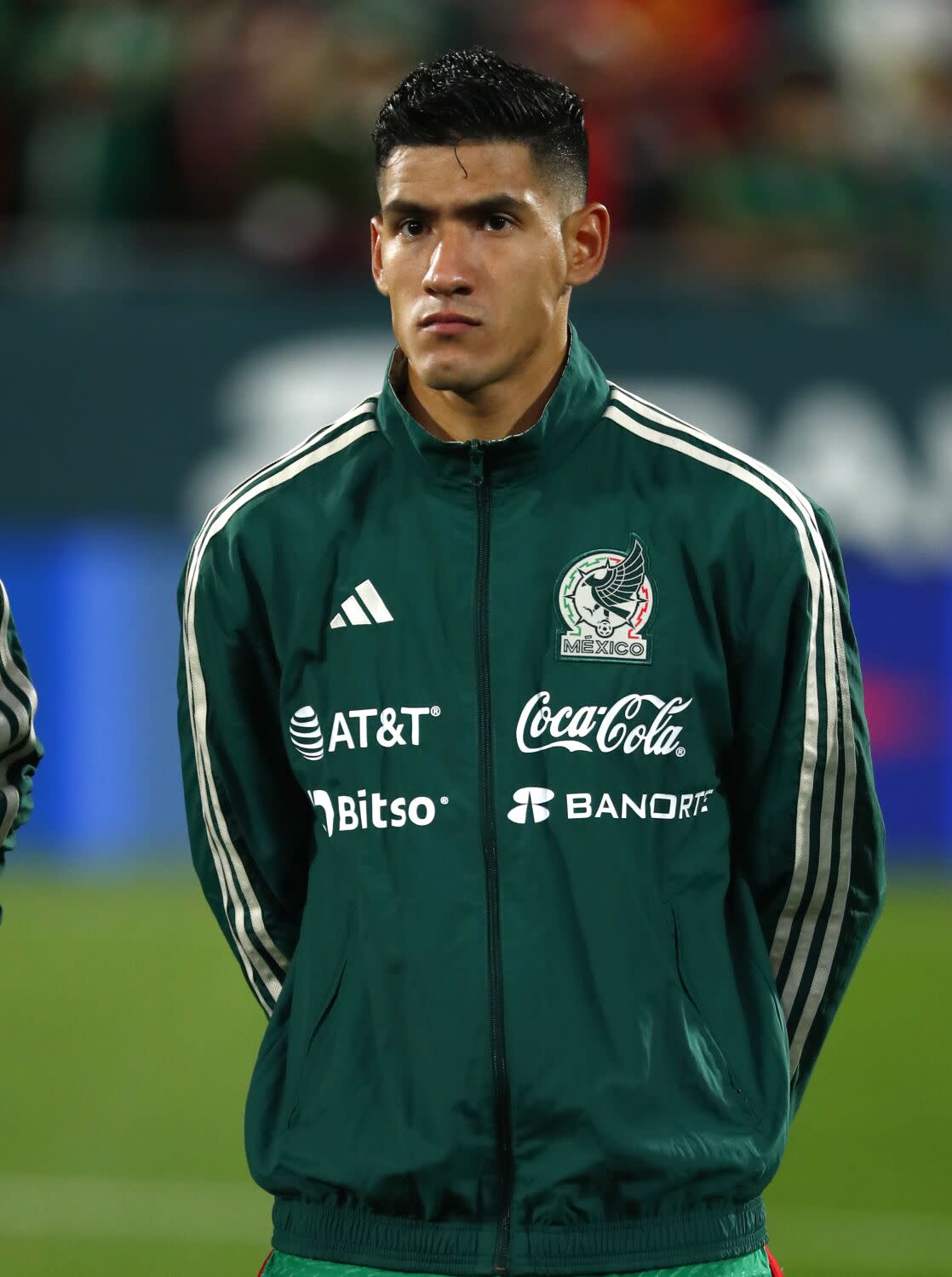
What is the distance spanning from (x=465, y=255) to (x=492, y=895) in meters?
0.63

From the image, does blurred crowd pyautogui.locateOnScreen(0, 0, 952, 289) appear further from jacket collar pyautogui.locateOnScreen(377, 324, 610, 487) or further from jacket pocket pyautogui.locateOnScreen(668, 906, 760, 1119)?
jacket pocket pyautogui.locateOnScreen(668, 906, 760, 1119)

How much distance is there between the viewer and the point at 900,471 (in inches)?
277

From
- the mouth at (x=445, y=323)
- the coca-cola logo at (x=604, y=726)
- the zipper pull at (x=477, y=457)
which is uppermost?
the mouth at (x=445, y=323)

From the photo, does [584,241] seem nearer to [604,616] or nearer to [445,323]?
[445,323]

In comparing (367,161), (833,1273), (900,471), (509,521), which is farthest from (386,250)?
(367,161)

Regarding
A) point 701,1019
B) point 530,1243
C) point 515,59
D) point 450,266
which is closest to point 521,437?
point 450,266

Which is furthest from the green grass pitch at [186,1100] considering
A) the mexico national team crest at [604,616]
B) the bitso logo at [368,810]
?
the mexico national team crest at [604,616]

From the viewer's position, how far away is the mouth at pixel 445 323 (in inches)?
83.3

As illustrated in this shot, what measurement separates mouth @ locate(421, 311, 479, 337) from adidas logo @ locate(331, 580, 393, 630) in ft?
0.85

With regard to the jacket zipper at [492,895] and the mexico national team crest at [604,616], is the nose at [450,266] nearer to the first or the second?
the jacket zipper at [492,895]

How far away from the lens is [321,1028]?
6.89 ft

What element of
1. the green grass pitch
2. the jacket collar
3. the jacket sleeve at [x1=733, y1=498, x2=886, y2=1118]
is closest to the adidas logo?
the jacket collar

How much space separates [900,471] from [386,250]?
16.6ft

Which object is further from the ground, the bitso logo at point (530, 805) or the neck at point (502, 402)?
the neck at point (502, 402)
